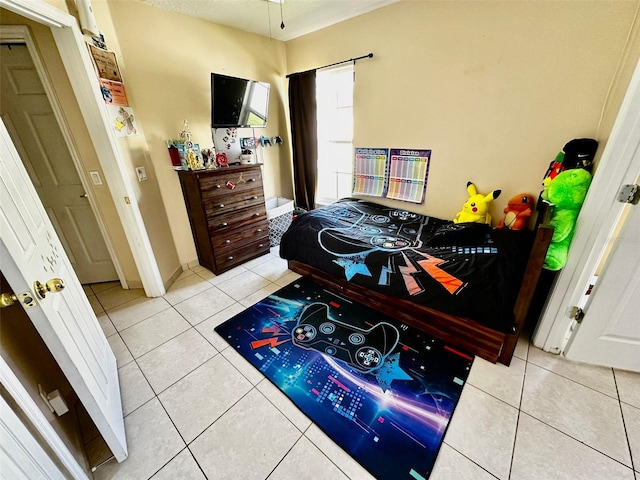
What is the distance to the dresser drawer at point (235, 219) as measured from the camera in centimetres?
254

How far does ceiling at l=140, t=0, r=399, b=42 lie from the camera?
7.41ft

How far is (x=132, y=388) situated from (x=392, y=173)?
113 inches

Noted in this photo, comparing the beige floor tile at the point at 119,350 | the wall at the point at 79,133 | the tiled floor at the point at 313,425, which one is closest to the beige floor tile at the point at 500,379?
the tiled floor at the point at 313,425

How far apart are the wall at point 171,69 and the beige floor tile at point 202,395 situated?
137 centimetres

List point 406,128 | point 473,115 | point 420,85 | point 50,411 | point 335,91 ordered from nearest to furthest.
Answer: point 50,411
point 473,115
point 420,85
point 406,128
point 335,91

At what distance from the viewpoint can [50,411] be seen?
A: 106 cm

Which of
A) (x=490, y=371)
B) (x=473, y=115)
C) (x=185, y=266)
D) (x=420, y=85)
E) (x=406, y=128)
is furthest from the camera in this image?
(x=185, y=266)

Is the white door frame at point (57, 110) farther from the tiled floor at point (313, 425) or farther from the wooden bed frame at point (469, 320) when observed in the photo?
the wooden bed frame at point (469, 320)

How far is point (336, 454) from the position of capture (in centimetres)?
118

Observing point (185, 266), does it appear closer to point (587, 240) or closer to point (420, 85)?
point (420, 85)

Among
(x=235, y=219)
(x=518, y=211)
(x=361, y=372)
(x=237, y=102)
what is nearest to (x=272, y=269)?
(x=235, y=219)

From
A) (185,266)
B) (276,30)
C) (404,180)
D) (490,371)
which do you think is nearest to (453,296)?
Result: (490,371)

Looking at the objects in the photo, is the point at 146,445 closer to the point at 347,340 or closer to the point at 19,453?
the point at 19,453

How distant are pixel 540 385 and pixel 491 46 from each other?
243cm
